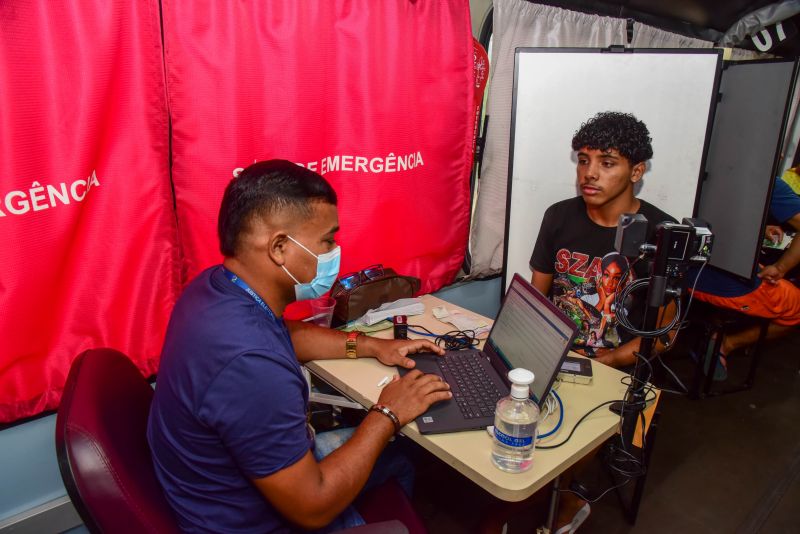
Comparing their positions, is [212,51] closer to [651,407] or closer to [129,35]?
[129,35]

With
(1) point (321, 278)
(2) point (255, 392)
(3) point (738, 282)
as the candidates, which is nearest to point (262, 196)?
(1) point (321, 278)

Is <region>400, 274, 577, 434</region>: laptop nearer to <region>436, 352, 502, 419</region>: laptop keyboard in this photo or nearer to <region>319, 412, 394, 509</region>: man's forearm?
<region>436, 352, 502, 419</region>: laptop keyboard

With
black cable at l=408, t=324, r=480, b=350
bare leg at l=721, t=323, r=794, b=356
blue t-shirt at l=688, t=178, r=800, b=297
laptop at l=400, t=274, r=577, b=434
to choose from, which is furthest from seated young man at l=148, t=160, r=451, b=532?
bare leg at l=721, t=323, r=794, b=356

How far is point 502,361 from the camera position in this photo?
151 centimetres

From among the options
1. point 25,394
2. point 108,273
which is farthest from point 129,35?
point 25,394

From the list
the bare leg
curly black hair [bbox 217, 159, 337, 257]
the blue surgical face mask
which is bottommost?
the bare leg

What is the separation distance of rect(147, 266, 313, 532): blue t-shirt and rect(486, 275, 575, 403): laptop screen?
24.3 inches

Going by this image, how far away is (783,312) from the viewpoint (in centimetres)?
282

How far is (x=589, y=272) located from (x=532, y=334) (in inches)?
30.6

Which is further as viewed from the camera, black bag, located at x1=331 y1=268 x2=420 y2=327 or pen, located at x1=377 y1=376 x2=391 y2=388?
black bag, located at x1=331 y1=268 x2=420 y2=327

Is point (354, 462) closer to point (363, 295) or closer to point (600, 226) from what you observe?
point (363, 295)

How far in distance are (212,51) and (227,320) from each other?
38.5 inches

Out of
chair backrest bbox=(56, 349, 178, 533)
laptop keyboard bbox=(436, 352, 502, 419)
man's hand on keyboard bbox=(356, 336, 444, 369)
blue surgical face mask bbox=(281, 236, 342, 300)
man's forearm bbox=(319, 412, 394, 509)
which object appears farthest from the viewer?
man's hand on keyboard bbox=(356, 336, 444, 369)

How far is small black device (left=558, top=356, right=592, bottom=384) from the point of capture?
1.52 m
